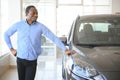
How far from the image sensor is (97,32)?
4.23m

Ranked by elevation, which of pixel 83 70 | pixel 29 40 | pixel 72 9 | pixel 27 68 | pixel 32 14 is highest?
pixel 32 14

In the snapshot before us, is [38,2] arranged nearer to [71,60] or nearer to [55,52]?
[55,52]

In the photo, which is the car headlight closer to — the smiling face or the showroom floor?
the smiling face

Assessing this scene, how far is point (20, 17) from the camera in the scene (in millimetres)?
8438

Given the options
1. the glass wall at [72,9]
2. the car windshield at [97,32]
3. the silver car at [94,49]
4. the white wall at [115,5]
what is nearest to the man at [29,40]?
the silver car at [94,49]

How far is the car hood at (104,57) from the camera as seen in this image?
291 cm

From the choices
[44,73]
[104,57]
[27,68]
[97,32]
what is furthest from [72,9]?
[104,57]

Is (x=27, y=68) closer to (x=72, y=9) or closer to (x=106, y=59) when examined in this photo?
(x=106, y=59)

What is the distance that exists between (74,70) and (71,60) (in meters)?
0.20

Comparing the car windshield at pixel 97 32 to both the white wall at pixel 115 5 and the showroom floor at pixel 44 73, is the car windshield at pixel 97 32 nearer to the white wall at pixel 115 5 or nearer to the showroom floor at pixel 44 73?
the showroom floor at pixel 44 73

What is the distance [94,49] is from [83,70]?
2.09 ft

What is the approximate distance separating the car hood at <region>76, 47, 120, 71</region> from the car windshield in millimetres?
354

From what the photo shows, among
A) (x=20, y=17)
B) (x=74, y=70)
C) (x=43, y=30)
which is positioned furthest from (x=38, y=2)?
(x=74, y=70)

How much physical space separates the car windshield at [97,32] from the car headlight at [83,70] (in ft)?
2.39
